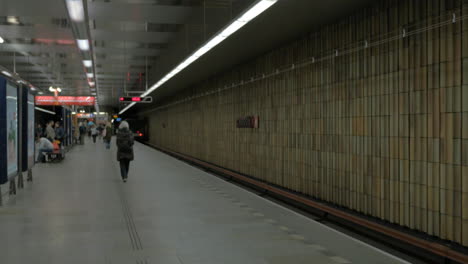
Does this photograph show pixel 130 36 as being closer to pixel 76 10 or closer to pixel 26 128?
pixel 26 128

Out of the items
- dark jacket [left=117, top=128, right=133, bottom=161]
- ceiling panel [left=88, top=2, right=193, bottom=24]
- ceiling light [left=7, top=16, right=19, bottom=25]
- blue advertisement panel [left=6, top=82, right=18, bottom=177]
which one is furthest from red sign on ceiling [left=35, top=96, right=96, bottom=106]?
blue advertisement panel [left=6, top=82, right=18, bottom=177]

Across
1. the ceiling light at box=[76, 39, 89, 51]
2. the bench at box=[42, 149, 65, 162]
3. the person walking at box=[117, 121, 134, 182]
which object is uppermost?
the ceiling light at box=[76, 39, 89, 51]

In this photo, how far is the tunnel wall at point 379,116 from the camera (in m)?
4.75

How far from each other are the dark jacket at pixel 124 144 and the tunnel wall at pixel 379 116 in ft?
10.3

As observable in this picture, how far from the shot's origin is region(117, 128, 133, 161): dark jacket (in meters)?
10.7

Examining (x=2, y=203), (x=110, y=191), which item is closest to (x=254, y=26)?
(x=110, y=191)

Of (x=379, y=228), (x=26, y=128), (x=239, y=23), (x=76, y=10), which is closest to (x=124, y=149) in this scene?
(x=26, y=128)

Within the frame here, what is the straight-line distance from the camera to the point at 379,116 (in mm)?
6055

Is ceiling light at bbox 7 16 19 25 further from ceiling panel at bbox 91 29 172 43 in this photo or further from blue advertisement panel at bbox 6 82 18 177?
blue advertisement panel at bbox 6 82 18 177

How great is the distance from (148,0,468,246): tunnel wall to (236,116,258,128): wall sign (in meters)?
0.42

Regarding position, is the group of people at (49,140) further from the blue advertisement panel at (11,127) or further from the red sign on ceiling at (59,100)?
the blue advertisement panel at (11,127)

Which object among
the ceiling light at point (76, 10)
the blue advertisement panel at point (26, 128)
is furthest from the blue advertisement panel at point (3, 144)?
→ the blue advertisement panel at point (26, 128)

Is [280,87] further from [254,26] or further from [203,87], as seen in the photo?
[203,87]

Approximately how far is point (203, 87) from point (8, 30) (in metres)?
7.36
